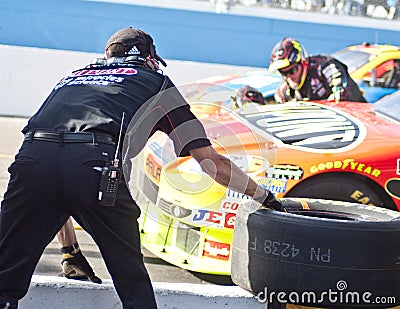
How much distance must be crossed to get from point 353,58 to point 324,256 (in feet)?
27.9

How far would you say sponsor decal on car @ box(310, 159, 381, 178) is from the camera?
192 inches

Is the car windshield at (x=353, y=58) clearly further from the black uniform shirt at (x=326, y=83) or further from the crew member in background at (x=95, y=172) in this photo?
the crew member in background at (x=95, y=172)

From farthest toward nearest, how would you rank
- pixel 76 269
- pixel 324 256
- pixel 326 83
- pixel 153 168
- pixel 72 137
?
pixel 326 83
pixel 153 168
pixel 76 269
pixel 72 137
pixel 324 256

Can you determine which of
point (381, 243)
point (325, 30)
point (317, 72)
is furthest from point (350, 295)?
point (325, 30)

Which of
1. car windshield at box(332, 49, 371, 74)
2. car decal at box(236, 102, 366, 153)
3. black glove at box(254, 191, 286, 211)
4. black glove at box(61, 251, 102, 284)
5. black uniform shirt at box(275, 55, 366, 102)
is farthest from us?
car windshield at box(332, 49, 371, 74)

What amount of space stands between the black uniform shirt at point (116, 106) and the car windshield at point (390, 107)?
112 inches

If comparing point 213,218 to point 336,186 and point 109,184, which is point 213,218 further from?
point 109,184

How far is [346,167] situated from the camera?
16.1 ft

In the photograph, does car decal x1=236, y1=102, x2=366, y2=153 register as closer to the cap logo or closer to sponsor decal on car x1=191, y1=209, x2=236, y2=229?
sponsor decal on car x1=191, y1=209, x2=236, y2=229

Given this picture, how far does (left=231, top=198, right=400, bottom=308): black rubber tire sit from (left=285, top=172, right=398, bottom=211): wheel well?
184cm

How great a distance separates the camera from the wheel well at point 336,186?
4.90 meters

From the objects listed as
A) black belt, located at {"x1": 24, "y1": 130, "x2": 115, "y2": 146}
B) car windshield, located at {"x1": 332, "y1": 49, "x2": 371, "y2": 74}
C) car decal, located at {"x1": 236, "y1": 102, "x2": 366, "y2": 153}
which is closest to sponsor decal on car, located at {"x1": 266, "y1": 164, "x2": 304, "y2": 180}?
car decal, located at {"x1": 236, "y1": 102, "x2": 366, "y2": 153}

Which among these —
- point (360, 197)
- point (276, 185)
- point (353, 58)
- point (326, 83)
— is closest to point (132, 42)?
point (276, 185)

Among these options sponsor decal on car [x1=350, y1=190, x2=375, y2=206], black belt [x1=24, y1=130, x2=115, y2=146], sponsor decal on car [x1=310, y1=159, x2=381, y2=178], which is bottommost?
sponsor decal on car [x1=350, y1=190, x2=375, y2=206]
